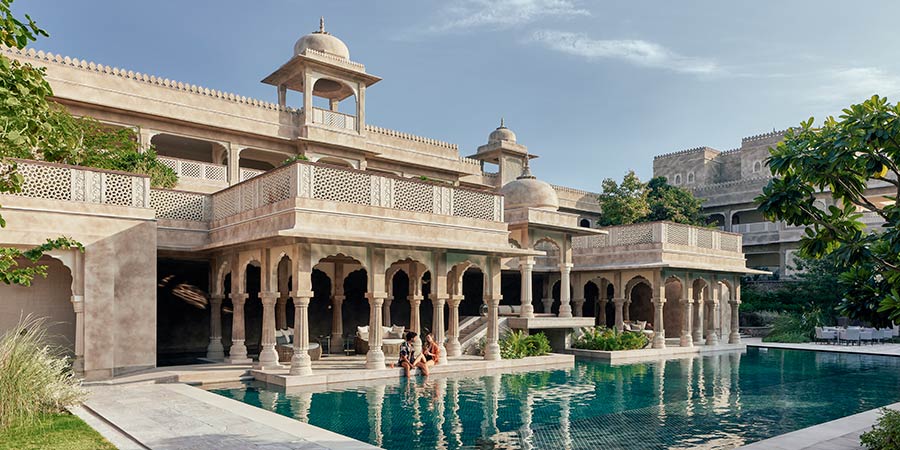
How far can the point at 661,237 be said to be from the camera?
2342 cm

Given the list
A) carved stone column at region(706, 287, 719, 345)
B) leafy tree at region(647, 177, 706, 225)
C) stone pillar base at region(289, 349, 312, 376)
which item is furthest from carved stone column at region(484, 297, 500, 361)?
leafy tree at region(647, 177, 706, 225)

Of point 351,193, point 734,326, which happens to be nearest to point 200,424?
point 351,193

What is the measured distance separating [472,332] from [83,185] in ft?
36.1

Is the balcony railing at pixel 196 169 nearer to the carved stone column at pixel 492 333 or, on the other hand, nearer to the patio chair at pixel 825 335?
the carved stone column at pixel 492 333

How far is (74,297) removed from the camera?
44.2 feet

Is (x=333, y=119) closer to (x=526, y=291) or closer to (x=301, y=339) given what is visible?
(x=526, y=291)

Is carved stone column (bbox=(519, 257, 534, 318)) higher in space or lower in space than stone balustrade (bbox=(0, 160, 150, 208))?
lower

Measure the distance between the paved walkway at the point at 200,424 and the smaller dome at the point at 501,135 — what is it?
26.1 metres

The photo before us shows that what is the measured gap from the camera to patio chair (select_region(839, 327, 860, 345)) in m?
26.3

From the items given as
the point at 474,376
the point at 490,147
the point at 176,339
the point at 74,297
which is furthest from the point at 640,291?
the point at 74,297

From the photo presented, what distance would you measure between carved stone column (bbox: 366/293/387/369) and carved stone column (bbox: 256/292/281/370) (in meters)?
2.06

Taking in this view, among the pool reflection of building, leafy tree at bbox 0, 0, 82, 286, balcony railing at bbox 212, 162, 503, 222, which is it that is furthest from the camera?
balcony railing at bbox 212, 162, 503, 222

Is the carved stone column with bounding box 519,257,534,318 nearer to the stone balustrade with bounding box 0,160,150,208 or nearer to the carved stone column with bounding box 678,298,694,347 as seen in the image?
the carved stone column with bounding box 678,298,694,347

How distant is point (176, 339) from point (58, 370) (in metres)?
10.4
